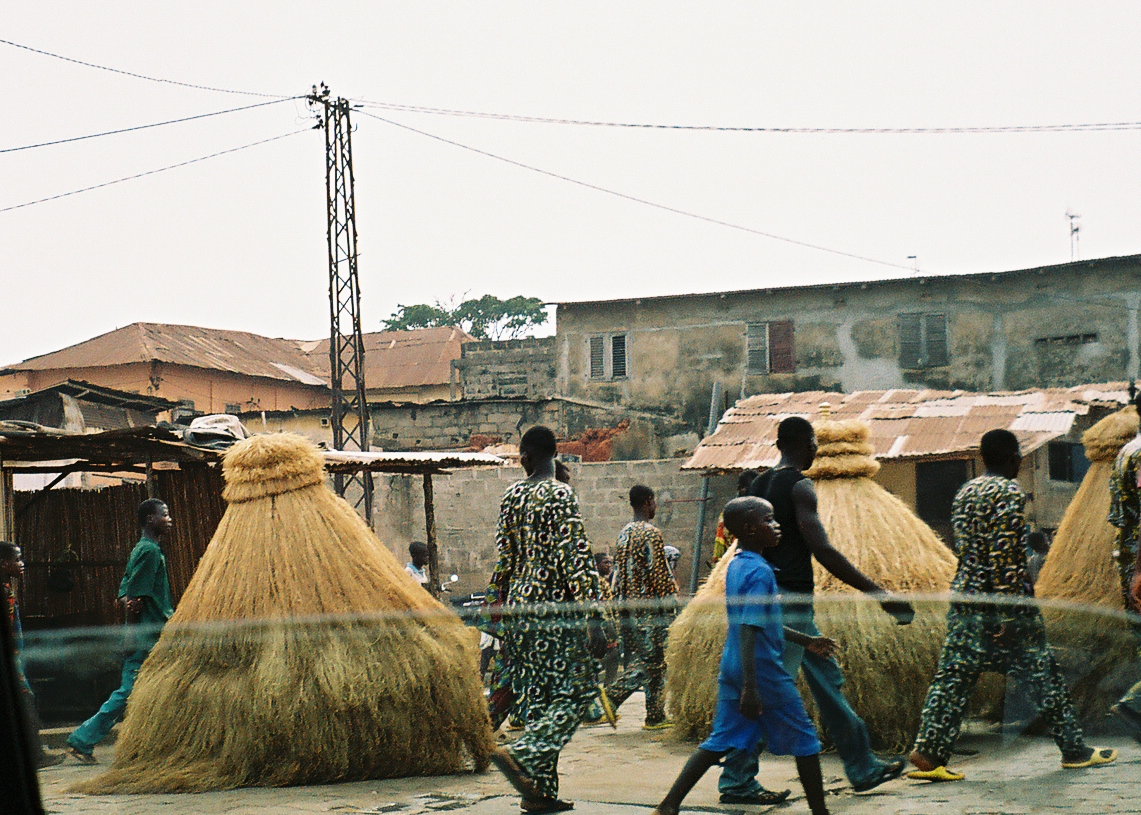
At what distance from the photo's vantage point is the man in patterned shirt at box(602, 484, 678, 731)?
28.0 feet

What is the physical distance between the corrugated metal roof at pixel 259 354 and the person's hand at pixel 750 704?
3407 cm

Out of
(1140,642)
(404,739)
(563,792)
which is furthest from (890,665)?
(404,739)

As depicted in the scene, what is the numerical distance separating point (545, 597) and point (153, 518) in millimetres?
3119

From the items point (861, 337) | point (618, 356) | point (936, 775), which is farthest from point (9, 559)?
point (618, 356)

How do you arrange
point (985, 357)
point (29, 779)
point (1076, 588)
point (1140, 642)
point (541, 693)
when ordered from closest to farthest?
point (29, 779) < point (541, 693) < point (1140, 642) < point (1076, 588) < point (985, 357)

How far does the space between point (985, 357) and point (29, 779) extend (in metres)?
26.6

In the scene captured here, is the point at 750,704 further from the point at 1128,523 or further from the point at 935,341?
the point at 935,341

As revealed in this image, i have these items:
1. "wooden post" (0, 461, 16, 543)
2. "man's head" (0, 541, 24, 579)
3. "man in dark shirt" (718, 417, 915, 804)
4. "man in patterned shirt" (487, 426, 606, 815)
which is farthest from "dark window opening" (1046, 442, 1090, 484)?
"man's head" (0, 541, 24, 579)

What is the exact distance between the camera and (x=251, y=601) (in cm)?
666

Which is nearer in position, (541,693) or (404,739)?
(541,693)

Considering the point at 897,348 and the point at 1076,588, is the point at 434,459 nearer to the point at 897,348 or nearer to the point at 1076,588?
the point at 1076,588

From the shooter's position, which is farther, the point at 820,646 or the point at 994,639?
the point at 994,639

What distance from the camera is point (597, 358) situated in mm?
30422

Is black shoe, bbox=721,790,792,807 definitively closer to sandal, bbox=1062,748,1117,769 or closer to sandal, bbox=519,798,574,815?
sandal, bbox=519,798,574,815
